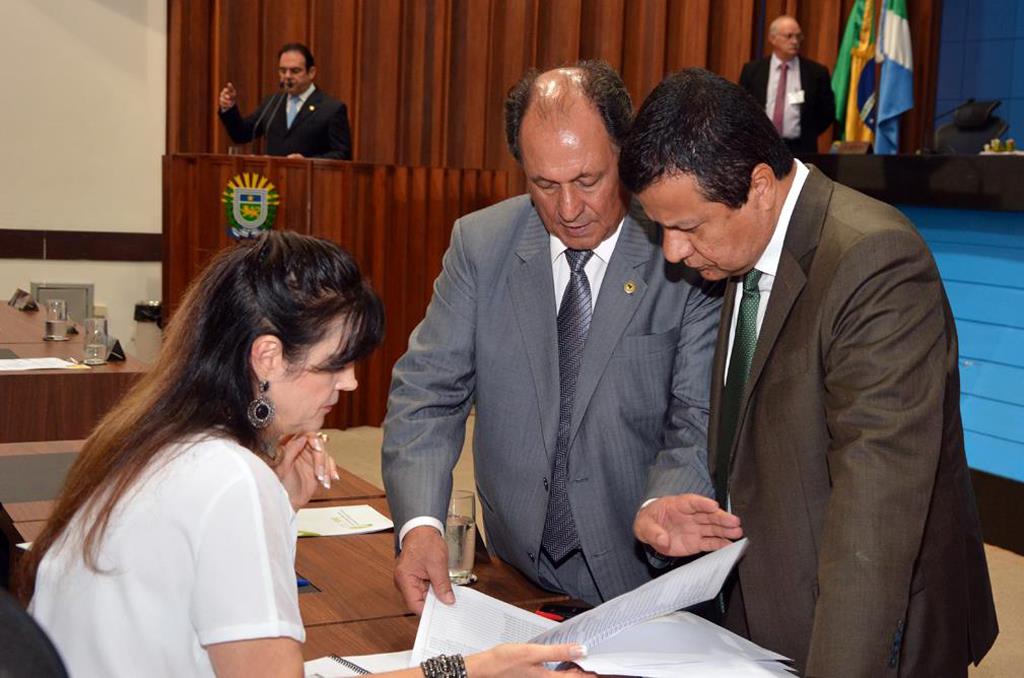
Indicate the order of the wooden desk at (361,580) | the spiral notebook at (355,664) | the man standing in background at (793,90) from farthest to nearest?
the man standing in background at (793,90)
the wooden desk at (361,580)
the spiral notebook at (355,664)

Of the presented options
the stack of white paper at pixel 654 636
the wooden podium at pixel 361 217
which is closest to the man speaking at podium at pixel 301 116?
the wooden podium at pixel 361 217

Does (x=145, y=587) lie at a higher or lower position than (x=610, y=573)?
higher

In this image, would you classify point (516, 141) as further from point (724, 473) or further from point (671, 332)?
point (724, 473)

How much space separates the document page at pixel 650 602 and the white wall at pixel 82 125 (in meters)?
7.51

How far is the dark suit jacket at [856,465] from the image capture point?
5.02ft

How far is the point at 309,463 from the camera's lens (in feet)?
6.13

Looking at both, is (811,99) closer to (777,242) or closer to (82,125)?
(82,125)

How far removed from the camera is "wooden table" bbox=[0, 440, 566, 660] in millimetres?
1820

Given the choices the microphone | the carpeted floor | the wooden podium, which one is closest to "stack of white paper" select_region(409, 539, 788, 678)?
the carpeted floor

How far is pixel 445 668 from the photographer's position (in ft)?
4.78

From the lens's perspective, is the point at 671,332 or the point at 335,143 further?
the point at 335,143

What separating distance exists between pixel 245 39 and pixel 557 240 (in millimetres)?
6570

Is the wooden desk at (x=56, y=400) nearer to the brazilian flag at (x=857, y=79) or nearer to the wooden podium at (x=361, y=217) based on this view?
the wooden podium at (x=361, y=217)

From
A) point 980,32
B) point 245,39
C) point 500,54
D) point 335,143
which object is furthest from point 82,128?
point 980,32
